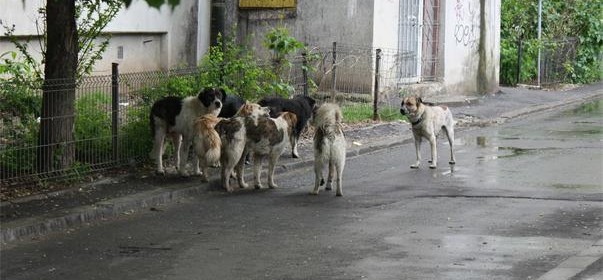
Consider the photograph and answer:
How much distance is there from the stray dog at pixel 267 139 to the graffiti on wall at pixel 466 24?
14045 millimetres

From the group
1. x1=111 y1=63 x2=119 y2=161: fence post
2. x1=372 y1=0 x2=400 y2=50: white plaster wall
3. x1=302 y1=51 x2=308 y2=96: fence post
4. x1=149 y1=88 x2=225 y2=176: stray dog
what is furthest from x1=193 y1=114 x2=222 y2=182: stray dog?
x1=372 y1=0 x2=400 y2=50: white plaster wall

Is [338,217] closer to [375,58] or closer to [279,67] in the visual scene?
[279,67]

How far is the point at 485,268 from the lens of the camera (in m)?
9.15

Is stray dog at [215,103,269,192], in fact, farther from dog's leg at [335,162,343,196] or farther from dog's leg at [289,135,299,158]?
dog's leg at [289,135,299,158]

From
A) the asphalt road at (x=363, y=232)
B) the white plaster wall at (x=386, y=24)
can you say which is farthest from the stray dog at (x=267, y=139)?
the white plaster wall at (x=386, y=24)

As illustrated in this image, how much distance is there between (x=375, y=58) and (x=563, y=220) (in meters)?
11.2

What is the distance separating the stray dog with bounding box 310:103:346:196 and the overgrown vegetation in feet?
63.9

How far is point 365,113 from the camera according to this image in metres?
21.1

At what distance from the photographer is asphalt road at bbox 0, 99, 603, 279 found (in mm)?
9125

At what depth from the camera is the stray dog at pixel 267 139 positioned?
13.1 metres

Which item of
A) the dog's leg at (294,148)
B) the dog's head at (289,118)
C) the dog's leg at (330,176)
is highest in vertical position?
the dog's head at (289,118)

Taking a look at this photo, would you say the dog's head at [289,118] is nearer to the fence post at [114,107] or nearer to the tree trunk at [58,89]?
the fence post at [114,107]

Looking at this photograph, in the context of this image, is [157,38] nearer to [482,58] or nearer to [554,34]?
[482,58]

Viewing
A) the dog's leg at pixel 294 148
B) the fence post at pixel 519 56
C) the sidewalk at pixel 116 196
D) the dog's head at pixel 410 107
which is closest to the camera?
the sidewalk at pixel 116 196
